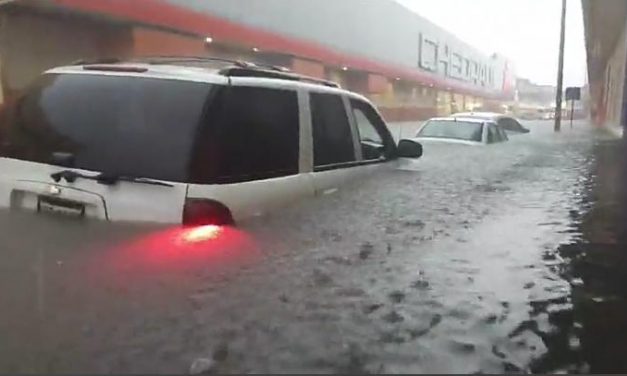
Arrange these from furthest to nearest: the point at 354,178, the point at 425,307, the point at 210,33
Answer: the point at 210,33
the point at 354,178
the point at 425,307

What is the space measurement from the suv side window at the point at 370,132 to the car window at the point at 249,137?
1181mm

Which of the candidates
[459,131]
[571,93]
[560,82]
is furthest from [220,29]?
[571,93]

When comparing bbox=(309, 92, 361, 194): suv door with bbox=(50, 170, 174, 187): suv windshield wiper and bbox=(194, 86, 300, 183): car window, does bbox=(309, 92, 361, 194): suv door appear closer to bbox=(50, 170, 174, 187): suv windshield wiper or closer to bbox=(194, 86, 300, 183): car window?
bbox=(194, 86, 300, 183): car window

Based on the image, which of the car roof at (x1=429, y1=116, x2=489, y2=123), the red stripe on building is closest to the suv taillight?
the red stripe on building

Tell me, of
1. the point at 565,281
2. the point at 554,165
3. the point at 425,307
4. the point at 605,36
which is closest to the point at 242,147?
the point at 425,307

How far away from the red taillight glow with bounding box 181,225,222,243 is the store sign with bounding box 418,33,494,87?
34.4ft

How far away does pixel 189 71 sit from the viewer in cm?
404

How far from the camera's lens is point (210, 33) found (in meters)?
11.6

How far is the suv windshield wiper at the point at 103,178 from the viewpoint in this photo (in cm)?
358

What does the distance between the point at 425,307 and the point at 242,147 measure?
4.40 ft

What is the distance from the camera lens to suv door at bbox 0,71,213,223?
11.8 feet

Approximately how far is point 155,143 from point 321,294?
1151 millimetres

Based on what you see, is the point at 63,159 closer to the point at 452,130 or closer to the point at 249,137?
the point at 249,137

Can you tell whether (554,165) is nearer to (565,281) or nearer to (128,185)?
(565,281)
